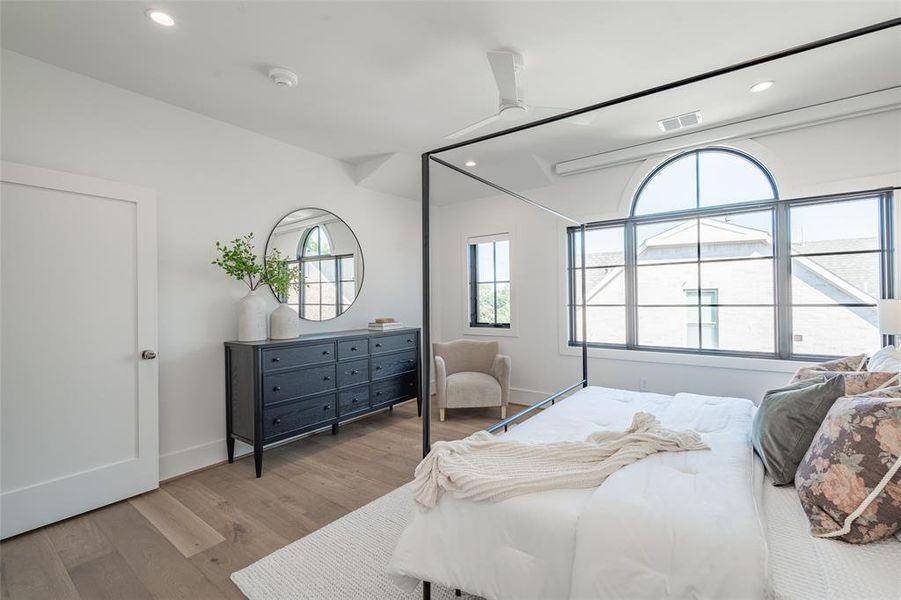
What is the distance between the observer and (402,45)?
2.25 meters

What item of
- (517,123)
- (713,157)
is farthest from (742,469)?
(713,157)

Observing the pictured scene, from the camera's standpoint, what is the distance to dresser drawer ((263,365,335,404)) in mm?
2929

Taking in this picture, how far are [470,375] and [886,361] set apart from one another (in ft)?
9.39

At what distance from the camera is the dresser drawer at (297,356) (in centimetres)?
293

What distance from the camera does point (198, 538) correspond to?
6.91 feet

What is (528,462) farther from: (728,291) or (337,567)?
(728,291)

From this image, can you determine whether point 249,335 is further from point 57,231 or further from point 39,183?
point 39,183

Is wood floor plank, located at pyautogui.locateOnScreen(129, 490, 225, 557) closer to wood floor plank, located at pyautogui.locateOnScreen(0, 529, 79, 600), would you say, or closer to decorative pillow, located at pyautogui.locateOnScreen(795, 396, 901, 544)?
wood floor plank, located at pyautogui.locateOnScreen(0, 529, 79, 600)

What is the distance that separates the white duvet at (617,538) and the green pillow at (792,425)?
73 millimetres

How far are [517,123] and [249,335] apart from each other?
9.34 feet

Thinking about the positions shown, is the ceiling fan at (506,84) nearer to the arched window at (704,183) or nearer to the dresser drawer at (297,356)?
the dresser drawer at (297,356)

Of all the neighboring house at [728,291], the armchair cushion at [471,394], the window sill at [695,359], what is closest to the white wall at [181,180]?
the armchair cushion at [471,394]

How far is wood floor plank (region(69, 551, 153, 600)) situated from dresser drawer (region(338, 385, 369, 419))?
1677mm

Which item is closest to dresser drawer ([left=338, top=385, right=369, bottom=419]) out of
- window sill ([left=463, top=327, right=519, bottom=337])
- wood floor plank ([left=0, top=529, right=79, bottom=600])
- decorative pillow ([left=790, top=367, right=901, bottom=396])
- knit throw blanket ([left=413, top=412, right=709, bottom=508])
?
window sill ([left=463, top=327, right=519, bottom=337])
